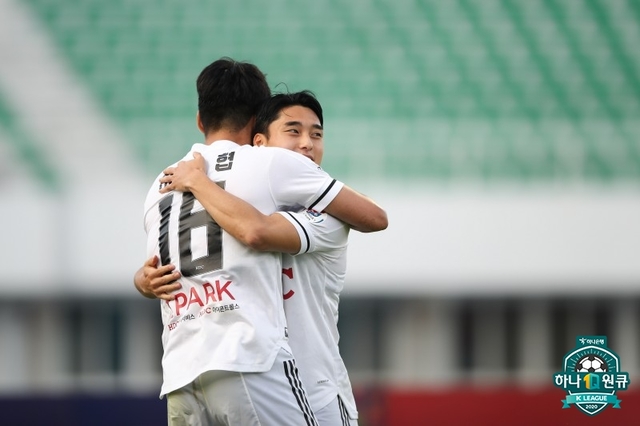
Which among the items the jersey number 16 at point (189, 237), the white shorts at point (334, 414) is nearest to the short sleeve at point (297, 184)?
the jersey number 16 at point (189, 237)

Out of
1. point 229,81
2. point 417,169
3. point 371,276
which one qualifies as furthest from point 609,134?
point 229,81

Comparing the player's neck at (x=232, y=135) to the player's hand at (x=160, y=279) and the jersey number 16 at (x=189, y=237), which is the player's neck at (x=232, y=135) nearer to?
the jersey number 16 at (x=189, y=237)

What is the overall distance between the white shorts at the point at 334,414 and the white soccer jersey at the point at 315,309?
1cm

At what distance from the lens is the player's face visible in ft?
10.1

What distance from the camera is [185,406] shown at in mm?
2830

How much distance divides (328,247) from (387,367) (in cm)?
936

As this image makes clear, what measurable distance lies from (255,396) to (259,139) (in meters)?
0.81

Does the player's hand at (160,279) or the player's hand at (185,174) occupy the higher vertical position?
the player's hand at (185,174)

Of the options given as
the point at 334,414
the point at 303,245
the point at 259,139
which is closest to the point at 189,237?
the point at 303,245

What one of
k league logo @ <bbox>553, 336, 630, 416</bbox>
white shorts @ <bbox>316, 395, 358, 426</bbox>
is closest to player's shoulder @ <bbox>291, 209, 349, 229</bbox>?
white shorts @ <bbox>316, 395, 358, 426</bbox>

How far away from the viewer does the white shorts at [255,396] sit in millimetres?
2725

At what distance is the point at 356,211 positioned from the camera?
9.50ft

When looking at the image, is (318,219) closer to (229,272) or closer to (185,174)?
(229,272)

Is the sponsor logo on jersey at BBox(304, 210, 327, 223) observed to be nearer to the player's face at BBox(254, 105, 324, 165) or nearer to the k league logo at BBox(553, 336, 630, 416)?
the player's face at BBox(254, 105, 324, 165)
